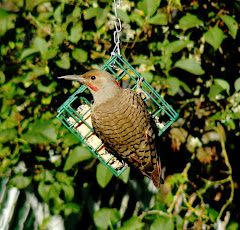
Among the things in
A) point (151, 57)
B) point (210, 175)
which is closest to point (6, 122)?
point (151, 57)

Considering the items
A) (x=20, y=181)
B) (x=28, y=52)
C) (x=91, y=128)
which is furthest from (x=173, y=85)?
(x=20, y=181)

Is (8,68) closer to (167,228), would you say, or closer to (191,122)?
(167,228)

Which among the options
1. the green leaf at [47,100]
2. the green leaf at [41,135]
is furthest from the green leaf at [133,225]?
the green leaf at [47,100]

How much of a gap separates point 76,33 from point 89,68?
43cm

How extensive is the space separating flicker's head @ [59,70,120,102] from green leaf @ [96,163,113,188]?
45 cm

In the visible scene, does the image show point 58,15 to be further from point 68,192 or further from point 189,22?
point 68,192

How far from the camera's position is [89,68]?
2.61 metres

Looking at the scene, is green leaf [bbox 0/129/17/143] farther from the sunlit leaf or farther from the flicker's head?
the sunlit leaf

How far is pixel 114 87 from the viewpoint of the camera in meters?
2.16

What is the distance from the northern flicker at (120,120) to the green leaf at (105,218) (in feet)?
1.24

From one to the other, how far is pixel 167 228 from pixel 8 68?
57.2 inches

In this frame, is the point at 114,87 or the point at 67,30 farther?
the point at 67,30

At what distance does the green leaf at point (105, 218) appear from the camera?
224cm

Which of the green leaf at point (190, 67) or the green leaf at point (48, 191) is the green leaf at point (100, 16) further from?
the green leaf at point (48, 191)
